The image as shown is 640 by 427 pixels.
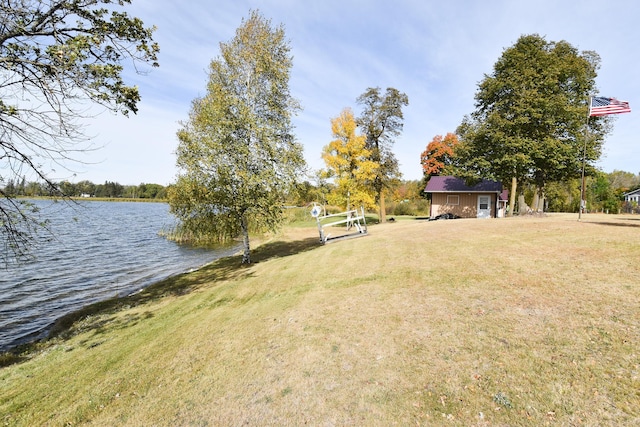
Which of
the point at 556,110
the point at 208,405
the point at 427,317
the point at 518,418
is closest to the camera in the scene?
the point at 518,418

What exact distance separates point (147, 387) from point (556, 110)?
113 ft

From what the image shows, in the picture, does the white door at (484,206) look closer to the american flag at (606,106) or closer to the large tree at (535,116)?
the large tree at (535,116)

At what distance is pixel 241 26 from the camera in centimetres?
1697

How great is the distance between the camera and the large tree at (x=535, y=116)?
87.8 feet

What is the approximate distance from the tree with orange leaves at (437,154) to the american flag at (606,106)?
1474 inches

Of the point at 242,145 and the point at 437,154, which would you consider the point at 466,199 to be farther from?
the point at 242,145

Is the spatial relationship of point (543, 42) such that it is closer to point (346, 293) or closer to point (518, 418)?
point (346, 293)

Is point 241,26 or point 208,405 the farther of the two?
point 241,26

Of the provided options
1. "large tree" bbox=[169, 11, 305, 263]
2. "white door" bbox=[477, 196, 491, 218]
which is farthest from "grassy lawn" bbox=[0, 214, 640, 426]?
"white door" bbox=[477, 196, 491, 218]

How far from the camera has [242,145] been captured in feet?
51.4

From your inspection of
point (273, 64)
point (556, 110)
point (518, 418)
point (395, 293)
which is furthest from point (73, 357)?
point (556, 110)

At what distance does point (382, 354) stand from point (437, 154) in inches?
2247

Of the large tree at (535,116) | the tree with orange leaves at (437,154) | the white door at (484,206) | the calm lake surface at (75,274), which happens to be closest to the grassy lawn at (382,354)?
the calm lake surface at (75,274)

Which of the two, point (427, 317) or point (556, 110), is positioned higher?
point (556, 110)
